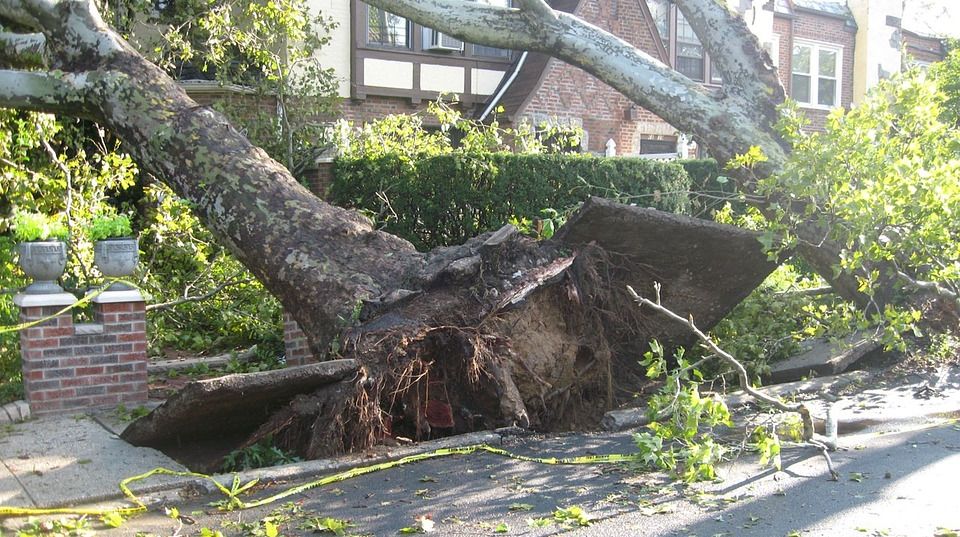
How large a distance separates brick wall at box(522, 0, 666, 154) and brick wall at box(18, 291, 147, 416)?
37.5ft

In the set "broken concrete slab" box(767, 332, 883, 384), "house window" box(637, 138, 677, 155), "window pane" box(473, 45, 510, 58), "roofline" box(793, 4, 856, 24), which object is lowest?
"broken concrete slab" box(767, 332, 883, 384)

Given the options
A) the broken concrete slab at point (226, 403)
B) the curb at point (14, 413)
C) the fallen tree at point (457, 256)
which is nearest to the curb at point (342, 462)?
the fallen tree at point (457, 256)

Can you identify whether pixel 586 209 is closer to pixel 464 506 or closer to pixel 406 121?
pixel 464 506

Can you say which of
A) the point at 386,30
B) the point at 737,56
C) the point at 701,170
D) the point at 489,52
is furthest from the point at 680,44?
the point at 737,56

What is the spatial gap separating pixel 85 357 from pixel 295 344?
1634 millimetres

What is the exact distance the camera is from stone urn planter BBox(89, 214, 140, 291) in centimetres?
610

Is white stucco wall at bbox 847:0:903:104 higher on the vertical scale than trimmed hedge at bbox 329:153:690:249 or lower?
higher

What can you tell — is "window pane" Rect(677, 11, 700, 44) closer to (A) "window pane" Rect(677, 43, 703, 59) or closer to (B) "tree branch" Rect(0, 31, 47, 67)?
(A) "window pane" Rect(677, 43, 703, 59)

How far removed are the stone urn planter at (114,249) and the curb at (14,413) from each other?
97cm

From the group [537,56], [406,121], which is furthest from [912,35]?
[406,121]

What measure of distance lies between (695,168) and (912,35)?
50.7 feet

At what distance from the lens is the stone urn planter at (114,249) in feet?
20.0

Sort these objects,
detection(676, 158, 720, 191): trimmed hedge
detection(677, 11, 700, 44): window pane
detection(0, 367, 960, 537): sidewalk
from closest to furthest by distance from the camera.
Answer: detection(0, 367, 960, 537): sidewalk
detection(676, 158, 720, 191): trimmed hedge
detection(677, 11, 700, 44): window pane

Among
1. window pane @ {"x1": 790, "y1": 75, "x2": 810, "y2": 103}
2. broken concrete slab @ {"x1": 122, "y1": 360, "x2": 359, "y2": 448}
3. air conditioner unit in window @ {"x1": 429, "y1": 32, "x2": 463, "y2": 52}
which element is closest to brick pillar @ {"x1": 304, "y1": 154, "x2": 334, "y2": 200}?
air conditioner unit in window @ {"x1": 429, "y1": 32, "x2": 463, "y2": 52}
